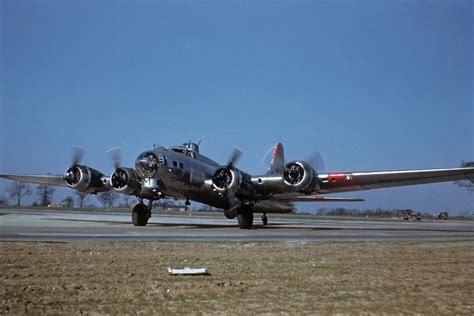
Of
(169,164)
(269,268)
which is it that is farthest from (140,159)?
(269,268)

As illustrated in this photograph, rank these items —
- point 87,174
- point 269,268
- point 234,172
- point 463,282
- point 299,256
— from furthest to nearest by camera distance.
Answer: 1. point 87,174
2. point 234,172
3. point 299,256
4. point 269,268
5. point 463,282

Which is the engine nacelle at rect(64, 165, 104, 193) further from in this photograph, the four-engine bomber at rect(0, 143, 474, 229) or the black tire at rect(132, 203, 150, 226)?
the black tire at rect(132, 203, 150, 226)

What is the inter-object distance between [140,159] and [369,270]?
17986mm

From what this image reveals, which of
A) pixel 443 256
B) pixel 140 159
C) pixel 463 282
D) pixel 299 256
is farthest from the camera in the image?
pixel 140 159

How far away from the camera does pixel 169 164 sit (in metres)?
25.1

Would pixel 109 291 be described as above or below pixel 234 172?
below

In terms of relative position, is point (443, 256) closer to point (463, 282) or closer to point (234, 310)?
point (463, 282)

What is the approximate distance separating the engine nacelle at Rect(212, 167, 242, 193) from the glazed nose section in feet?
12.5

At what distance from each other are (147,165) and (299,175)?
8.52 meters

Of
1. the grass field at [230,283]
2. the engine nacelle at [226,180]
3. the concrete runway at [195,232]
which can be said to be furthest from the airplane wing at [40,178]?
the grass field at [230,283]

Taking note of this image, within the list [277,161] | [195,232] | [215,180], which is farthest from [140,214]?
[277,161]

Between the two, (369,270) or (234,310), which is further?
(369,270)

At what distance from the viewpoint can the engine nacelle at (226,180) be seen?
26.2m

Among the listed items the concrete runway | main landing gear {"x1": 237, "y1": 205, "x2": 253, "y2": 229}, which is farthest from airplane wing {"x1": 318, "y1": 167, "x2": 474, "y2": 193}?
main landing gear {"x1": 237, "y1": 205, "x2": 253, "y2": 229}
